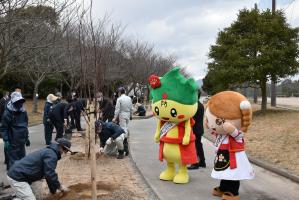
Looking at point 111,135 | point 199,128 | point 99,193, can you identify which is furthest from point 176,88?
point 111,135

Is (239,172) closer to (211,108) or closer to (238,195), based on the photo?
(238,195)

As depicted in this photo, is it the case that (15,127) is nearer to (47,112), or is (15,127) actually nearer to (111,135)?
(111,135)

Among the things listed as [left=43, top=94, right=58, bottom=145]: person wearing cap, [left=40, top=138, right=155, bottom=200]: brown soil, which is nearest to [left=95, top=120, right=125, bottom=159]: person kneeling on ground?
[left=40, top=138, right=155, bottom=200]: brown soil

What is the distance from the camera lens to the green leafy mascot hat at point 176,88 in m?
8.83

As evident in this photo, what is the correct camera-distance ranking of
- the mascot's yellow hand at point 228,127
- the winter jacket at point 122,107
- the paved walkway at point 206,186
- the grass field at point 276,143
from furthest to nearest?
the winter jacket at point 122,107, the grass field at point 276,143, the paved walkway at point 206,186, the mascot's yellow hand at point 228,127

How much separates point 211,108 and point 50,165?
111 inches

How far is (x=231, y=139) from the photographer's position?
7.70 metres

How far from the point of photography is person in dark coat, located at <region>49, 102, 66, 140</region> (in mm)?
14234

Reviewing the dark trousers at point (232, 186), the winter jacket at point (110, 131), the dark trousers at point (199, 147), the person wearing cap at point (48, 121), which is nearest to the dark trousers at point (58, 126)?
the person wearing cap at point (48, 121)

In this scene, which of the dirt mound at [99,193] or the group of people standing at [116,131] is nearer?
the dirt mound at [99,193]

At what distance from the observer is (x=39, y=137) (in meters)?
17.8

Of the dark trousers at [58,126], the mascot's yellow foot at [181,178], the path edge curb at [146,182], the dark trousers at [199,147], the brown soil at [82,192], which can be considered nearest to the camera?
the brown soil at [82,192]

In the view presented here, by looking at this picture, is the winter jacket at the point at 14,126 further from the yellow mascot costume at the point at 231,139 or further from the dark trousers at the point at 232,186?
the dark trousers at the point at 232,186

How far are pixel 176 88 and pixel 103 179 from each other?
7.39 feet
